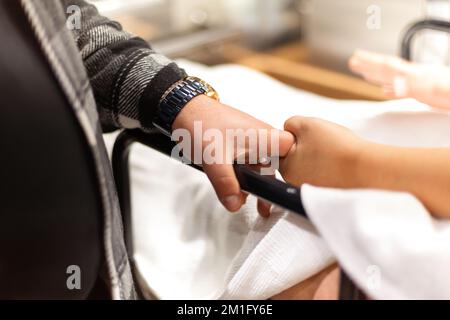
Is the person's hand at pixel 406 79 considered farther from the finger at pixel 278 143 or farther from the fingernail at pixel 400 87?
the finger at pixel 278 143

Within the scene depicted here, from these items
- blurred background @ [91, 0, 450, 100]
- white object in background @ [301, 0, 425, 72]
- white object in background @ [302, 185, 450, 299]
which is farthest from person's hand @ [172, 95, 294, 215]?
white object in background @ [301, 0, 425, 72]

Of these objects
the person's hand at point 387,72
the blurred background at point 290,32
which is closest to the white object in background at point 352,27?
the blurred background at point 290,32

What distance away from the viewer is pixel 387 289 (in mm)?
454

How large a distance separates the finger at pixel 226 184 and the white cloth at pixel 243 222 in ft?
0.14

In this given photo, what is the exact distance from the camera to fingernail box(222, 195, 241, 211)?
556mm

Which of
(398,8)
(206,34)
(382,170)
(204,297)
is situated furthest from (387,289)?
(206,34)

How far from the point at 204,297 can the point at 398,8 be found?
35.8 inches

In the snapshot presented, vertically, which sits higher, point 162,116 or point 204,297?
point 162,116

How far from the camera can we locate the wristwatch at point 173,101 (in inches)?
23.1

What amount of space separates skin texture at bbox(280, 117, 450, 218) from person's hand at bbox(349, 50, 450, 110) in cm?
20

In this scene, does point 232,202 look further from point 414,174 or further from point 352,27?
point 352,27

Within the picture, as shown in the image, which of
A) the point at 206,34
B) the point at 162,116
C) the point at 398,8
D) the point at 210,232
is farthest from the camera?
the point at 206,34

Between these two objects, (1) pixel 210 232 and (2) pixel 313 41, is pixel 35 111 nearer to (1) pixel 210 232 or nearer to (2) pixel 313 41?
(1) pixel 210 232

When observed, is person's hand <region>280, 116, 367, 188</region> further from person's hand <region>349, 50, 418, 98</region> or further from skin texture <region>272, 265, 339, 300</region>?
person's hand <region>349, 50, 418, 98</region>
